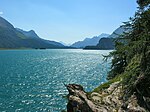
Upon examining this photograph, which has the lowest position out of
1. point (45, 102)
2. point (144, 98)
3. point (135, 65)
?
point (45, 102)

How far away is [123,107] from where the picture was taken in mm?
12602

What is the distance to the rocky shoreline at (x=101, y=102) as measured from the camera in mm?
12492

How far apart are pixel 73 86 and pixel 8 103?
35.8 metres

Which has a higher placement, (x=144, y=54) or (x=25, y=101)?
(x=144, y=54)

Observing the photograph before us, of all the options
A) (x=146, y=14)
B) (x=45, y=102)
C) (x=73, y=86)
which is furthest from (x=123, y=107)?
(x=45, y=102)

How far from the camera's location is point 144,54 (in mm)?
13453

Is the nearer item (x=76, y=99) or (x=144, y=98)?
(x=144, y=98)

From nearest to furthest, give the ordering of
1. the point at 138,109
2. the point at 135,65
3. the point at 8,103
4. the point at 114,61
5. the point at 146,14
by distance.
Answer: the point at 138,109, the point at 135,65, the point at 146,14, the point at 114,61, the point at 8,103

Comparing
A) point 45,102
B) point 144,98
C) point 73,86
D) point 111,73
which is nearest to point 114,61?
point 111,73

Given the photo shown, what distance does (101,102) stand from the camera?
544 inches

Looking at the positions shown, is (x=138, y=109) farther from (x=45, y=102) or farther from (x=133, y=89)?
(x=45, y=102)

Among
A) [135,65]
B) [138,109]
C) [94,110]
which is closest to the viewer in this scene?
[138,109]

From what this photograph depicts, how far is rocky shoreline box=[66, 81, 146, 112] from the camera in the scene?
1249 cm

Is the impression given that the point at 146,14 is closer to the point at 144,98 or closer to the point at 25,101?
the point at 144,98
